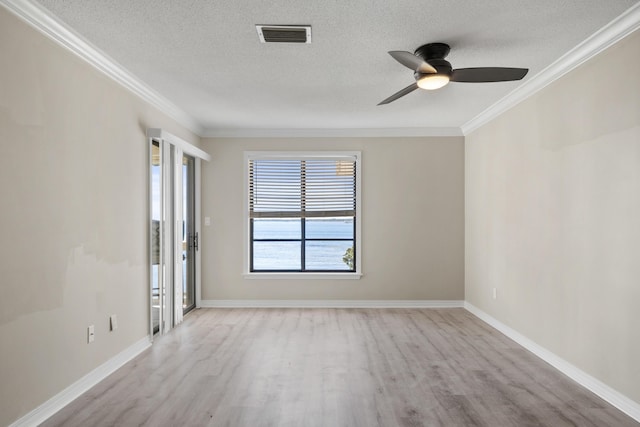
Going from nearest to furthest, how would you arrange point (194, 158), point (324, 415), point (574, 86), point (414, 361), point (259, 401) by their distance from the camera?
point (324, 415), point (259, 401), point (574, 86), point (414, 361), point (194, 158)

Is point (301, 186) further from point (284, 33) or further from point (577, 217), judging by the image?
point (577, 217)

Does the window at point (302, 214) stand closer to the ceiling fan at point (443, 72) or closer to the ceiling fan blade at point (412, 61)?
the ceiling fan at point (443, 72)

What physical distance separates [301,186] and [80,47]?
3559mm

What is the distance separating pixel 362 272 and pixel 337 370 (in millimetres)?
2598

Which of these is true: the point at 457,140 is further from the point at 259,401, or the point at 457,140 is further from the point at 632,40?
the point at 259,401

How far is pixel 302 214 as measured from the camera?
6.16 metres

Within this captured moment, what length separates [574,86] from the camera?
340cm

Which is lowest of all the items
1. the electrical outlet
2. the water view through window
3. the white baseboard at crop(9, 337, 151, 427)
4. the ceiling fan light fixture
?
the white baseboard at crop(9, 337, 151, 427)

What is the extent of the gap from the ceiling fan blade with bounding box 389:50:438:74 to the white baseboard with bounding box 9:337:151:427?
3.10m

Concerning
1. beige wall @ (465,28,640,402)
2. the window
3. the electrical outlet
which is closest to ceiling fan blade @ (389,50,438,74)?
beige wall @ (465,28,640,402)

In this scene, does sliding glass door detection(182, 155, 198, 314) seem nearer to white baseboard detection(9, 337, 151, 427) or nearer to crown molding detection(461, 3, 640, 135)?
white baseboard detection(9, 337, 151, 427)

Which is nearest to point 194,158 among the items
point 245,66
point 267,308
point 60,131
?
point 267,308

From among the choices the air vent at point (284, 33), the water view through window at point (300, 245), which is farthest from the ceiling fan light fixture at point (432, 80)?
the water view through window at point (300, 245)

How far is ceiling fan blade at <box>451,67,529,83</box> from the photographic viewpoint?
296cm
